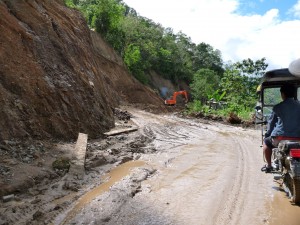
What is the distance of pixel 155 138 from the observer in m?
12.2

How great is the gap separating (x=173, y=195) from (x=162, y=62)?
42.4 meters

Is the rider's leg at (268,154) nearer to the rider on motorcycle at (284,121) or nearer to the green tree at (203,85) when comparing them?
the rider on motorcycle at (284,121)

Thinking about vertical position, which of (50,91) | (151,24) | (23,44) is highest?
(151,24)

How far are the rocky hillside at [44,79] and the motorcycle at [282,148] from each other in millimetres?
5502

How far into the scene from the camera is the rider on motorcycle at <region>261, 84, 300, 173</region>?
5.55 meters

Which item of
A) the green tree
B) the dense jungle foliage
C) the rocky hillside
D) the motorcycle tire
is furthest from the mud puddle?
the green tree

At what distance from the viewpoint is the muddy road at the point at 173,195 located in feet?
14.7

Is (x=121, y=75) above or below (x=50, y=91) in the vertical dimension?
above

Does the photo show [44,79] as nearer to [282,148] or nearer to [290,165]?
[282,148]

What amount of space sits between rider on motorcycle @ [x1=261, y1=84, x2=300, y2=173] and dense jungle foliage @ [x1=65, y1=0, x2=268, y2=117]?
17655 mm

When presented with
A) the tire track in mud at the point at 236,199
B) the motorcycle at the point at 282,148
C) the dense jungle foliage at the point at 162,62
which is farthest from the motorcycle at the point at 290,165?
the dense jungle foliage at the point at 162,62

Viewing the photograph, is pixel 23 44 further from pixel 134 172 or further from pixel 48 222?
pixel 48 222

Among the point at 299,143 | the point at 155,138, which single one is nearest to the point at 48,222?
the point at 299,143

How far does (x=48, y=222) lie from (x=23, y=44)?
6867mm
